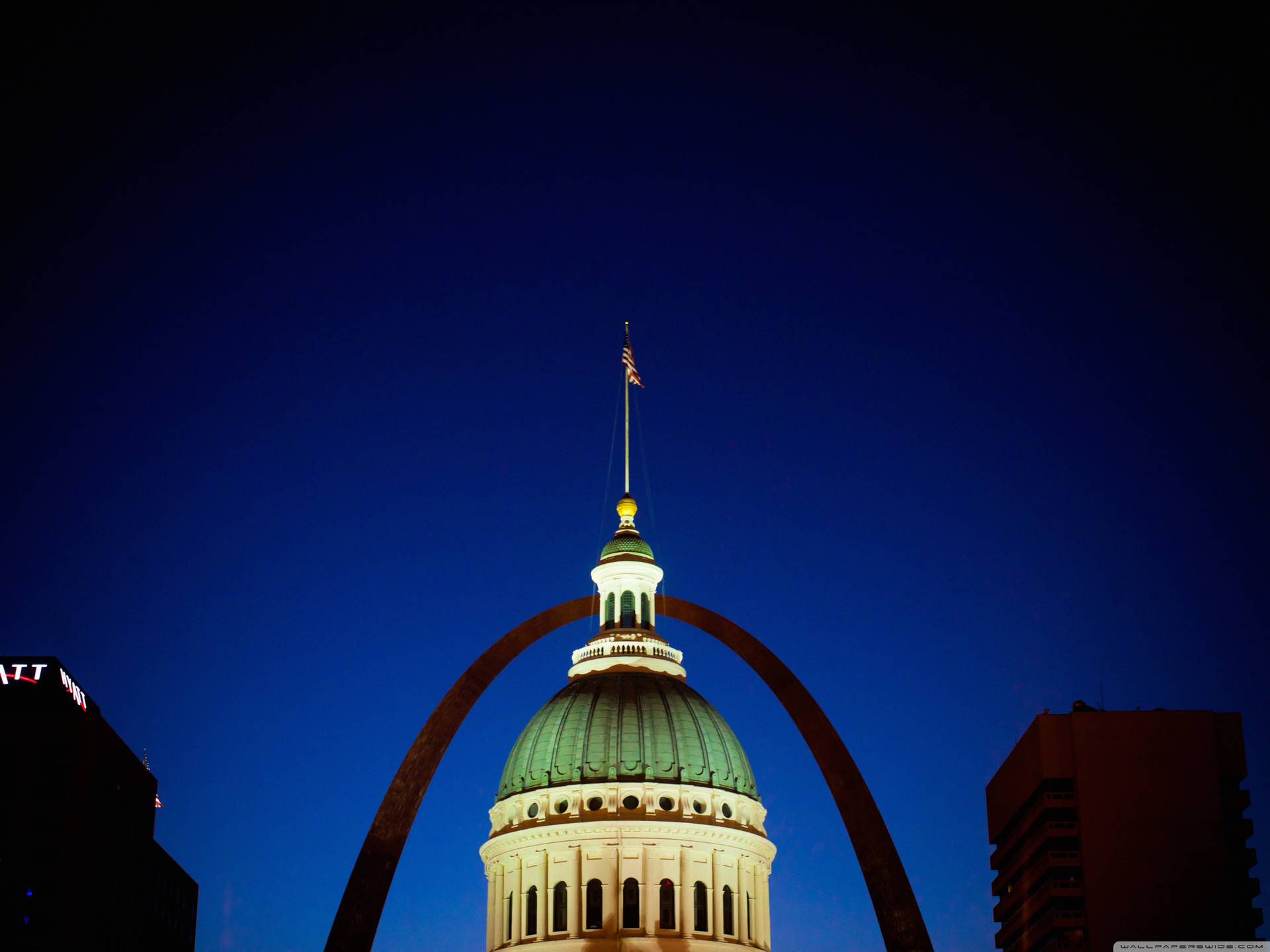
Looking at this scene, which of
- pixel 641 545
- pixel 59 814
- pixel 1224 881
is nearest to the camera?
pixel 59 814

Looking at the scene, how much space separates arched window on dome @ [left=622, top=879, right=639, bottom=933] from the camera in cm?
10694

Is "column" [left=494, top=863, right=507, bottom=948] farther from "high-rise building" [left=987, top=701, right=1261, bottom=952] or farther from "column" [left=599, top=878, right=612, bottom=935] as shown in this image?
"high-rise building" [left=987, top=701, right=1261, bottom=952]

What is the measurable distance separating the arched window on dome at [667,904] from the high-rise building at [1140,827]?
893 inches

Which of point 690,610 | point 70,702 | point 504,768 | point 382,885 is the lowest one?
point 382,885

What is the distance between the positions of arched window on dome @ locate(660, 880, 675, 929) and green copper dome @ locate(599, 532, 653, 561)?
83.9 ft

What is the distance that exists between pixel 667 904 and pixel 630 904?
2.35 meters

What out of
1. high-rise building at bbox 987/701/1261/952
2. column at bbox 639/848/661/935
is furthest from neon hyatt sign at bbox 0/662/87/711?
high-rise building at bbox 987/701/1261/952

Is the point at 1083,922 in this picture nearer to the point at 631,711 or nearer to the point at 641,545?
the point at 631,711

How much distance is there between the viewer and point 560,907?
108625mm

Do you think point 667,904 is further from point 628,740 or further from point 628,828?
point 628,740

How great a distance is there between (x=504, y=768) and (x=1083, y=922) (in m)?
38.2

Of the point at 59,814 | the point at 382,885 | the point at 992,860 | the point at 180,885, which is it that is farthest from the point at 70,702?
the point at 992,860

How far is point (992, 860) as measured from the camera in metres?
125

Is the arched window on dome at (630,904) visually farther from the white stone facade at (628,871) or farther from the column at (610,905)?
the column at (610,905)
